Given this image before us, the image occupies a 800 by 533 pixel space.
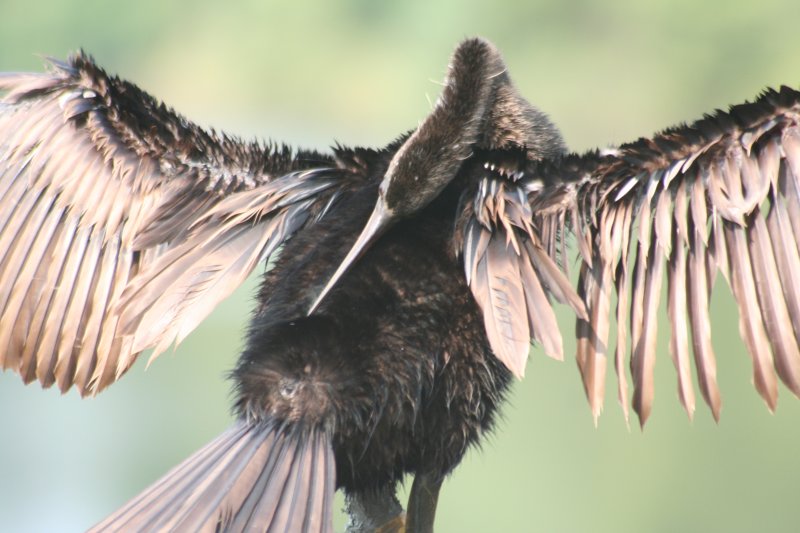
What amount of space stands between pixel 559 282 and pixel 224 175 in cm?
79

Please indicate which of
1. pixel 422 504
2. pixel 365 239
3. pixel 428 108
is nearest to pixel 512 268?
pixel 365 239

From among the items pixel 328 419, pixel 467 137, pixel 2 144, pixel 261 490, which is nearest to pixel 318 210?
pixel 467 137

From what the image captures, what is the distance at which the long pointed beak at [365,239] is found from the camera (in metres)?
2.09

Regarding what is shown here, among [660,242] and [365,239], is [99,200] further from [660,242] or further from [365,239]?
[660,242]

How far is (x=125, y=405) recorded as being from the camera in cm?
573

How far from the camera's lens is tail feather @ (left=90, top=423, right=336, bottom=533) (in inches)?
72.1

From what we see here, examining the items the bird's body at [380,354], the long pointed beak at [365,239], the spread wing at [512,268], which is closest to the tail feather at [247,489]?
the bird's body at [380,354]

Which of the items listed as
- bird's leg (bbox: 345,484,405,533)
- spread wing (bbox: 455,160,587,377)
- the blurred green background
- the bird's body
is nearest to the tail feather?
the bird's body

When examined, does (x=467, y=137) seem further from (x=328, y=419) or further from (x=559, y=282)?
(x=328, y=419)

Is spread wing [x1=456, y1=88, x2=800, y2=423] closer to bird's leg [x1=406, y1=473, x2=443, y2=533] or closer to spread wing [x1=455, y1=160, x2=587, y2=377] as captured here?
spread wing [x1=455, y1=160, x2=587, y2=377]

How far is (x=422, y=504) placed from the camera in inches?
92.0

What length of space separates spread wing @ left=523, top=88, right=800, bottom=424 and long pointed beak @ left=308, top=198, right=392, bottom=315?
29cm

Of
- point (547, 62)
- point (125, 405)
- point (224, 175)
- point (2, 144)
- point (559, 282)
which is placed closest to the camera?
point (559, 282)

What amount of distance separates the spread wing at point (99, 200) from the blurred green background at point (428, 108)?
232 cm
